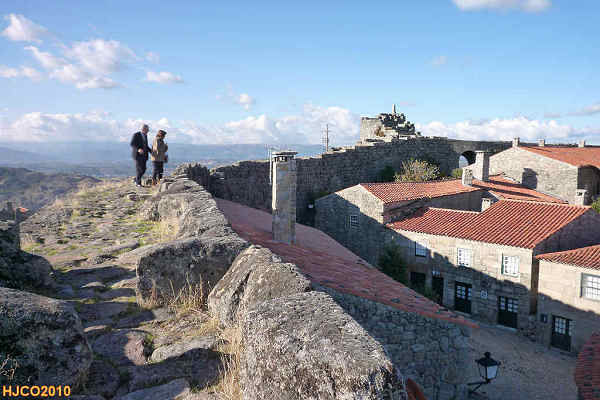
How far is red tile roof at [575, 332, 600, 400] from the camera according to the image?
1118 centimetres

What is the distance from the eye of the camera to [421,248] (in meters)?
25.0

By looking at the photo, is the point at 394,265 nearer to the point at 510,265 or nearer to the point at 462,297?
the point at 462,297

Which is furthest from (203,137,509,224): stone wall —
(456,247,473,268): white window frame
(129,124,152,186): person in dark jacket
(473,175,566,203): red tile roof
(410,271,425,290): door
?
(456,247,473,268): white window frame

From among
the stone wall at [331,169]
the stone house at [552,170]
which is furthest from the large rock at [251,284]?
the stone house at [552,170]

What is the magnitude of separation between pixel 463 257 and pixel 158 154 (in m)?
17.3

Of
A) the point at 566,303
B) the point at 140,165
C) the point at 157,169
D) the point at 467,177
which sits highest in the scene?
the point at 140,165

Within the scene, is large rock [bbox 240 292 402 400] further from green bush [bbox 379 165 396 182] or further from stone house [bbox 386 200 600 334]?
green bush [bbox 379 165 396 182]

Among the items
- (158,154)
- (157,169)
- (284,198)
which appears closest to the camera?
(284,198)

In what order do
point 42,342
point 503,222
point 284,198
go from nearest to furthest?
point 42,342 → point 284,198 → point 503,222

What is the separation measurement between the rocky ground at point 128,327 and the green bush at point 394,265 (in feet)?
61.1

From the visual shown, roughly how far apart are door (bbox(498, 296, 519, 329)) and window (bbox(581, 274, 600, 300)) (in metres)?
3.05

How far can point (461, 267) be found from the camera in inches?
925

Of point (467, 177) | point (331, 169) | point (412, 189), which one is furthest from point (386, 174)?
point (331, 169)

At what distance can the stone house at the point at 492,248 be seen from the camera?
21266mm
